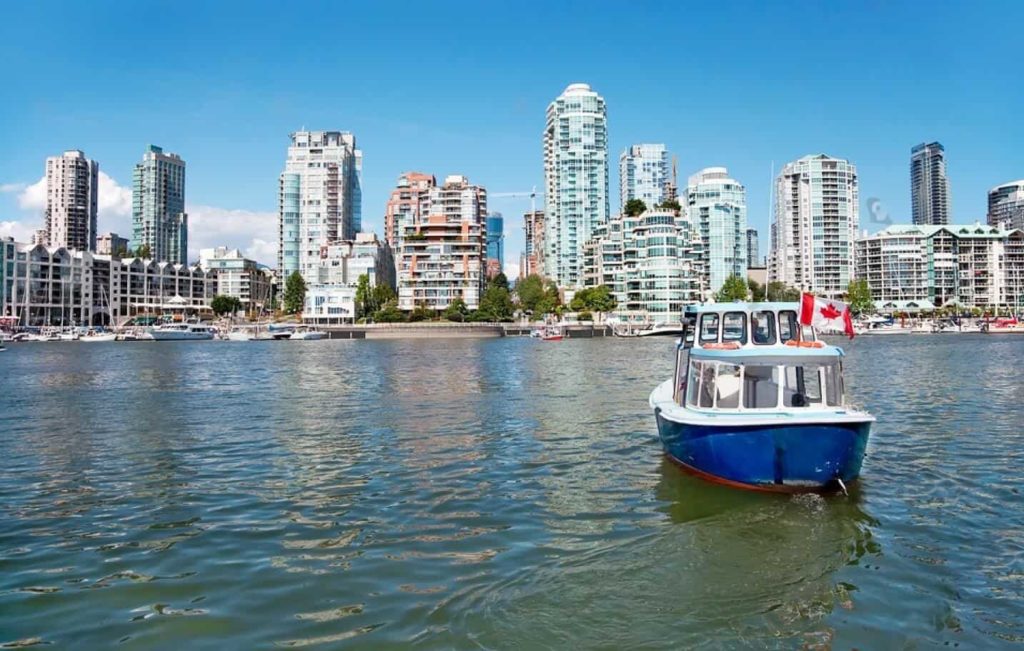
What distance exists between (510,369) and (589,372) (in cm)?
636

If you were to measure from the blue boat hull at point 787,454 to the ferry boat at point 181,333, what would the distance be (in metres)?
139

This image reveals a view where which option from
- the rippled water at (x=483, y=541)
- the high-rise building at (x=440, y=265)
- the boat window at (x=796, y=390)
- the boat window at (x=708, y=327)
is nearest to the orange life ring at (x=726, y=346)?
the boat window at (x=708, y=327)

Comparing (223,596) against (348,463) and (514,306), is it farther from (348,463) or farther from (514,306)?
(514,306)

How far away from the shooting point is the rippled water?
8875 millimetres

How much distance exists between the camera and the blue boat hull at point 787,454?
563 inches

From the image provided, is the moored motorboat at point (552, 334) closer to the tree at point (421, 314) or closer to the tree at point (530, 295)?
the tree at point (421, 314)

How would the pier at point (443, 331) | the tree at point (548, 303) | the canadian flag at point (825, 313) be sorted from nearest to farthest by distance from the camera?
the canadian flag at point (825, 313)
the pier at point (443, 331)
the tree at point (548, 303)

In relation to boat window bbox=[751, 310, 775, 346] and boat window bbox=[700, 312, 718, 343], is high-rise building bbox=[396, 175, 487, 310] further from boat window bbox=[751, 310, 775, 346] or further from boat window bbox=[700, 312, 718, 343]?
boat window bbox=[751, 310, 775, 346]

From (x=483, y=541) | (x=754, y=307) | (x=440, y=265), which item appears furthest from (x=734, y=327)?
(x=440, y=265)

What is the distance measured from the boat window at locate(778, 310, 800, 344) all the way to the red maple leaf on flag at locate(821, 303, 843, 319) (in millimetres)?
1126

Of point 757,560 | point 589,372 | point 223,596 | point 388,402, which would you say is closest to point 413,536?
point 223,596

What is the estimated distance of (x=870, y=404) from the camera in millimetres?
31531

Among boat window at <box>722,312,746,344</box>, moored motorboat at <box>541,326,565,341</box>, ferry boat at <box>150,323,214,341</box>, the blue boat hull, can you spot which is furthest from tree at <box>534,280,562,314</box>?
the blue boat hull

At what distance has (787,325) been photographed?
18.3 meters
